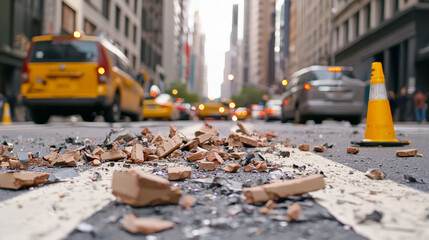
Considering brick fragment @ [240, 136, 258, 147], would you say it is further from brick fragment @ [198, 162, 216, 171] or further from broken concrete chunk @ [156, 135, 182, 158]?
brick fragment @ [198, 162, 216, 171]

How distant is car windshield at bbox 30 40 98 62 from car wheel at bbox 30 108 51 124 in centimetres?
→ 156

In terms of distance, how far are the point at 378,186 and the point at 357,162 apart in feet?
3.88

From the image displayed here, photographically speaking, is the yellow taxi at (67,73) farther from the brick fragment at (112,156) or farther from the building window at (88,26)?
the building window at (88,26)

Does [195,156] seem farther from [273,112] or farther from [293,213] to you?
[273,112]

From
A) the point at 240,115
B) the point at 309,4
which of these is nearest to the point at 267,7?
the point at 309,4

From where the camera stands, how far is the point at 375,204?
2.09 meters

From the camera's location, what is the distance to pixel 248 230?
174 centimetres

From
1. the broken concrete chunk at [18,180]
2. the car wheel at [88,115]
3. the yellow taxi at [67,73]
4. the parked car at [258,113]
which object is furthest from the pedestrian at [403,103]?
the broken concrete chunk at [18,180]

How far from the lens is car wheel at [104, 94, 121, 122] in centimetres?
1094

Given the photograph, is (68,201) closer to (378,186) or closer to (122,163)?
(122,163)

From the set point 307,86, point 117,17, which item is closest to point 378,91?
point 307,86

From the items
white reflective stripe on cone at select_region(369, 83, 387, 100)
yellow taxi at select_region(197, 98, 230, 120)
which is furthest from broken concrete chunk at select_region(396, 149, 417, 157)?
yellow taxi at select_region(197, 98, 230, 120)

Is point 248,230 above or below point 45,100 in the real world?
below

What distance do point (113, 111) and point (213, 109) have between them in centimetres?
1180
